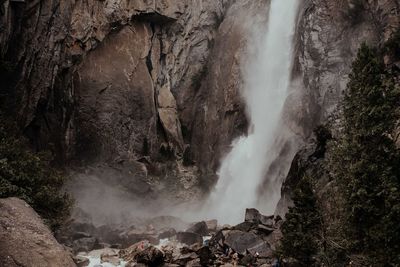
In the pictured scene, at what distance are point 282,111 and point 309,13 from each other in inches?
442

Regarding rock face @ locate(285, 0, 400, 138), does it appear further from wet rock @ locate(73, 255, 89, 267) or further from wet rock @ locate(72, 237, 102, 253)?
wet rock @ locate(73, 255, 89, 267)

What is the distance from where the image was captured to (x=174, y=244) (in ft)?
115

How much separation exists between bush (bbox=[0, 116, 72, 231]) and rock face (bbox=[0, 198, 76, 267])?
9.33 metres

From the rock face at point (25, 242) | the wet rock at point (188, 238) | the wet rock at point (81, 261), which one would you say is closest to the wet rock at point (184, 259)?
the wet rock at point (188, 238)

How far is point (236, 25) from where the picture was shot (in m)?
63.1

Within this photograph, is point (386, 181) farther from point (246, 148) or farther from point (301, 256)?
point (246, 148)

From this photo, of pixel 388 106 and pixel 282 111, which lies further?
pixel 282 111

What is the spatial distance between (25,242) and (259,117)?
42983mm

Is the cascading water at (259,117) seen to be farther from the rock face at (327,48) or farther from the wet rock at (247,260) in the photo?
the wet rock at (247,260)

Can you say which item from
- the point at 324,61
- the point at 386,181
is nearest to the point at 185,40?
the point at 324,61

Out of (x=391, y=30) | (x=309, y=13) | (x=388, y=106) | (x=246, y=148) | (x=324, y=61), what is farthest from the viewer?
(x=246, y=148)

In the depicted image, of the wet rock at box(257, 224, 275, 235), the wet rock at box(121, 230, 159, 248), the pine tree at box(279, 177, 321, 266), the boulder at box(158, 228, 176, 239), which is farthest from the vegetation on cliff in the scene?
the boulder at box(158, 228, 176, 239)

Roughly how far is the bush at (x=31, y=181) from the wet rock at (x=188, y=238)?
33.9ft

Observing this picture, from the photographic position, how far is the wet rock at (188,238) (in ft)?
115
